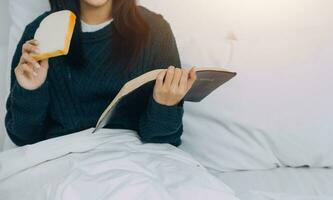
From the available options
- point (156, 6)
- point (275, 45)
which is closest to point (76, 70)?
point (156, 6)

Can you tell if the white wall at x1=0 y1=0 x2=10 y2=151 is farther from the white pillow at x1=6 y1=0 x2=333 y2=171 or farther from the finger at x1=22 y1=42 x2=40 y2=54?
the white pillow at x1=6 y1=0 x2=333 y2=171

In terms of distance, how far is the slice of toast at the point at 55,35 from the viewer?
2.79ft

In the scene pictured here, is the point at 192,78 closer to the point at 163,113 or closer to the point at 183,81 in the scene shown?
the point at 183,81

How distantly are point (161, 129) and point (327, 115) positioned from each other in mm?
395

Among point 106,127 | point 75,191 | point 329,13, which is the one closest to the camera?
point 75,191

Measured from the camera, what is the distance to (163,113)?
0.96m

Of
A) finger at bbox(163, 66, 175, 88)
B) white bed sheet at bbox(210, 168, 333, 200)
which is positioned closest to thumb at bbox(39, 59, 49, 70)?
finger at bbox(163, 66, 175, 88)

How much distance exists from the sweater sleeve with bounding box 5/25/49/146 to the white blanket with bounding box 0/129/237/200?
88 mm

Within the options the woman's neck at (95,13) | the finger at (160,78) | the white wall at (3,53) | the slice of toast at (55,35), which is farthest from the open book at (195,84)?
the white wall at (3,53)

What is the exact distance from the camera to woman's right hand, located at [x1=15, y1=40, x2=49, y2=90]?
90 cm

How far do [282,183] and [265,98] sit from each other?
20cm

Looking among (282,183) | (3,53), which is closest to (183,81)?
(282,183)

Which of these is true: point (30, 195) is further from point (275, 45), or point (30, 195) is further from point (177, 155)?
point (275, 45)

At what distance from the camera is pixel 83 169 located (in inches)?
31.9
